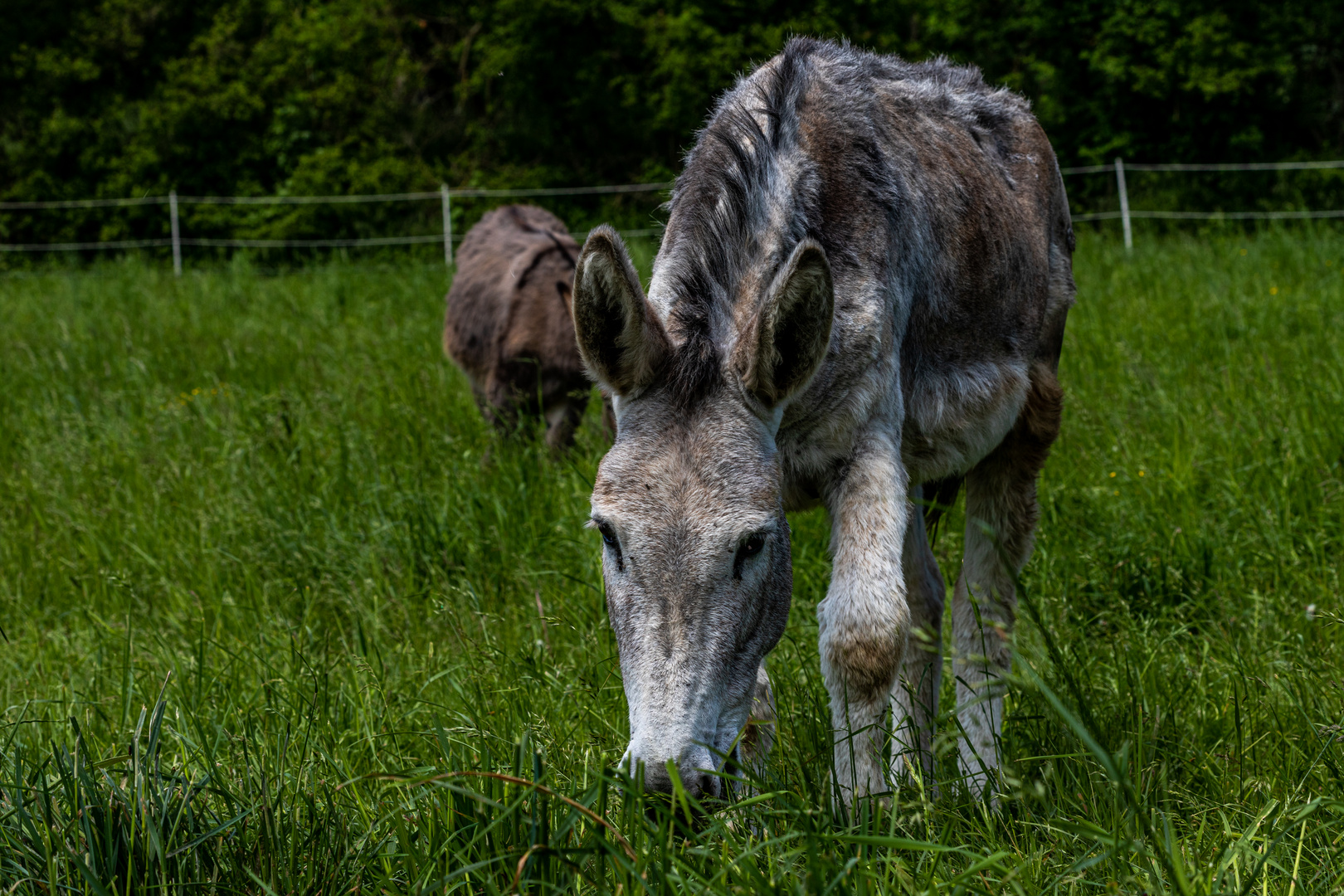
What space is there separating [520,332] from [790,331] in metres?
4.90

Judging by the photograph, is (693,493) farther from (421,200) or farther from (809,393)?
(421,200)

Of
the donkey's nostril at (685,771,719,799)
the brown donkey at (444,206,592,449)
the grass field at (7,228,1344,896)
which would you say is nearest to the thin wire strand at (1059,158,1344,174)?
the brown donkey at (444,206,592,449)

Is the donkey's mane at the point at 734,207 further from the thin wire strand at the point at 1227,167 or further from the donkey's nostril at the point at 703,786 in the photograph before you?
the thin wire strand at the point at 1227,167

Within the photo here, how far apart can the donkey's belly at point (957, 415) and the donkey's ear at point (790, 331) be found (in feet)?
2.13

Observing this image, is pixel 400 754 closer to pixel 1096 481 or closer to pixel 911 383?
pixel 911 383

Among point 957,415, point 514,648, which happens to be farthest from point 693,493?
point 514,648

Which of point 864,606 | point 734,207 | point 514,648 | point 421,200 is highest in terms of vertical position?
point 421,200

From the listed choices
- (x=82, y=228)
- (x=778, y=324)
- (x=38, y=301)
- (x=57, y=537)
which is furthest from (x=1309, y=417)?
(x=82, y=228)

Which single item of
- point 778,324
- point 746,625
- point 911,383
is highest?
point 778,324

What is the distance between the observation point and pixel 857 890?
178 centimetres

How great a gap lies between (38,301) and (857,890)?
11.7 meters

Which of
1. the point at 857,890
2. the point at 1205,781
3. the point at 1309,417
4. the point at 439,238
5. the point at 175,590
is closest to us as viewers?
the point at 857,890

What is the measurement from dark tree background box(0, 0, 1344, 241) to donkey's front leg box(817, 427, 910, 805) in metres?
18.9

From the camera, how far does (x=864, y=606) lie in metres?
2.34
